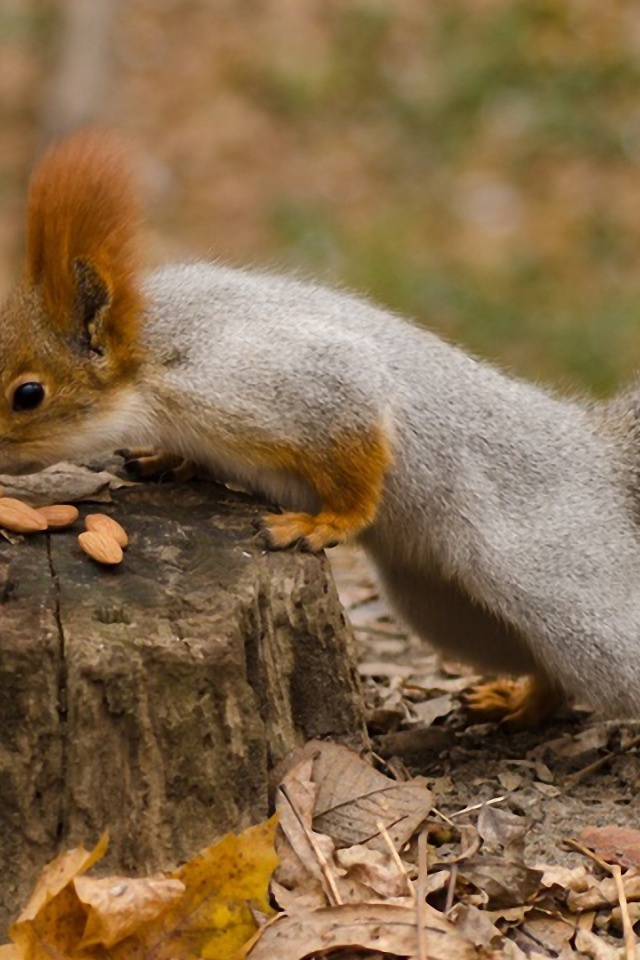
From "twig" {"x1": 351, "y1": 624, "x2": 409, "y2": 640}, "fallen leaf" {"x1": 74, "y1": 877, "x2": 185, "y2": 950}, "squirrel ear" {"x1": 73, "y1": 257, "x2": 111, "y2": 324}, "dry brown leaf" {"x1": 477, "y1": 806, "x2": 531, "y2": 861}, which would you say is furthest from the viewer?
"twig" {"x1": 351, "y1": 624, "x2": 409, "y2": 640}

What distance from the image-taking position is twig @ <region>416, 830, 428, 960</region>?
2.59 m

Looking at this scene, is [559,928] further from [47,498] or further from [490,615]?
[47,498]

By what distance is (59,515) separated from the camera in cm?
300

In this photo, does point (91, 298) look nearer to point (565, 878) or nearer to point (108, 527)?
point (108, 527)

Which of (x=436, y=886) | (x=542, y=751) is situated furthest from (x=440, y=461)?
(x=436, y=886)

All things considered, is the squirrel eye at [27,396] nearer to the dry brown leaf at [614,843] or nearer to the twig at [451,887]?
the twig at [451,887]

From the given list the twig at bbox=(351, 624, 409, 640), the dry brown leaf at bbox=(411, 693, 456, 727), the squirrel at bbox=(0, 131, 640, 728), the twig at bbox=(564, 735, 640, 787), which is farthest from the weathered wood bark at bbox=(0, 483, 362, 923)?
the twig at bbox=(351, 624, 409, 640)

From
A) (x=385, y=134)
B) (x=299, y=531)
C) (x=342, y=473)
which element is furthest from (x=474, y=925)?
(x=385, y=134)

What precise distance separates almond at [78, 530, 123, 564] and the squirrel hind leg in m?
1.24

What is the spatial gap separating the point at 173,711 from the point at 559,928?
0.77m

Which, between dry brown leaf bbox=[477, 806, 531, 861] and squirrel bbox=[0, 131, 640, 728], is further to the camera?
Result: squirrel bbox=[0, 131, 640, 728]

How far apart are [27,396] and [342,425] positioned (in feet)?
2.00

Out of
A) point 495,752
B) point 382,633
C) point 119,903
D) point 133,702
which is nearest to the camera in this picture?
point 119,903

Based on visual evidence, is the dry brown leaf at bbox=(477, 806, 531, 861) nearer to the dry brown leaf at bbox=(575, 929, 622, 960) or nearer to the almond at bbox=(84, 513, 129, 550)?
the dry brown leaf at bbox=(575, 929, 622, 960)
